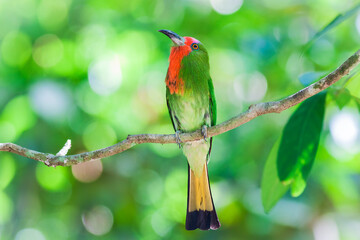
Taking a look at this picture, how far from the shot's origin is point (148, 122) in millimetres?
4703

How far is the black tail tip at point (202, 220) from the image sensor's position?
9.53 feet

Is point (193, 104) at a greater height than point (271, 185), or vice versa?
point (193, 104)

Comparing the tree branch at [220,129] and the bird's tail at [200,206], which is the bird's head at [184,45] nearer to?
the bird's tail at [200,206]

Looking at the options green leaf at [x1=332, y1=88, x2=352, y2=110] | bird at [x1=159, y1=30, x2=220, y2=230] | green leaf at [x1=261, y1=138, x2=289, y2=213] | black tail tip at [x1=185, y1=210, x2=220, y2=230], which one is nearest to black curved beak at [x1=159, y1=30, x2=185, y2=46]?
bird at [x1=159, y1=30, x2=220, y2=230]

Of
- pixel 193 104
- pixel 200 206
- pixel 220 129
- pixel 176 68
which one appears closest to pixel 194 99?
pixel 193 104

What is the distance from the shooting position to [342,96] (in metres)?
1.96

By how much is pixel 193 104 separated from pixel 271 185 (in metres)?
1.04

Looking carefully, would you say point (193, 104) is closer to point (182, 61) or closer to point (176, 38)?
point (182, 61)

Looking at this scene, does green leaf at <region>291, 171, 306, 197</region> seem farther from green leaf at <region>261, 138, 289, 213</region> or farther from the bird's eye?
the bird's eye

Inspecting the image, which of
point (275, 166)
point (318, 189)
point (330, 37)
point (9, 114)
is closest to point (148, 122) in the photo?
point (9, 114)

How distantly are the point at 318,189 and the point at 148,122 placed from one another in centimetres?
182

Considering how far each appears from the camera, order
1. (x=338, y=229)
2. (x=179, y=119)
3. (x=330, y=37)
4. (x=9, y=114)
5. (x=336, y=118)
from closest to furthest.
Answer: (x=179, y=119) → (x=336, y=118) → (x=9, y=114) → (x=338, y=229) → (x=330, y=37)

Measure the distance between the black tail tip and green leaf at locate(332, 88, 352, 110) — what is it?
4.16 feet

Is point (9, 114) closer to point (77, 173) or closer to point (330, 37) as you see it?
point (77, 173)
